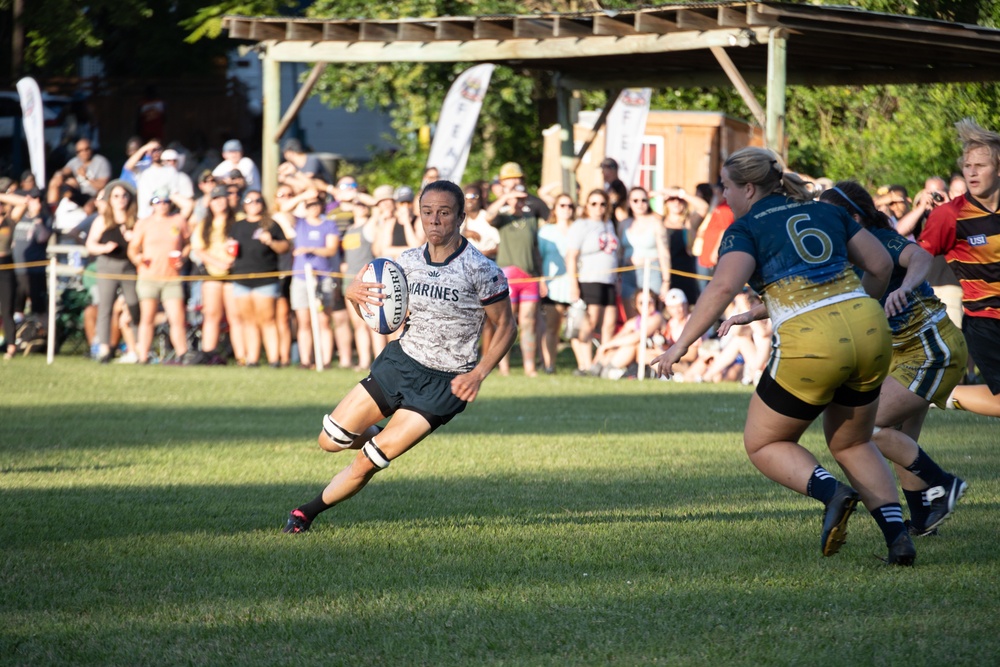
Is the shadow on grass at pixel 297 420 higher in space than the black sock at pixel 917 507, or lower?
lower

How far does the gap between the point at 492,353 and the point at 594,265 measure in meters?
9.05

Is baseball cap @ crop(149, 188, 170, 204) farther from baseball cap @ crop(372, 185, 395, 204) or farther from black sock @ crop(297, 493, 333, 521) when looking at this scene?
black sock @ crop(297, 493, 333, 521)

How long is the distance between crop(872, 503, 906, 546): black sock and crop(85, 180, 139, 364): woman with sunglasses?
12.8 meters

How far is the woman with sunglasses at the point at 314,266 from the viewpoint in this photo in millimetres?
16141

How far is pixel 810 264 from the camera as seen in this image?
17.7 feet

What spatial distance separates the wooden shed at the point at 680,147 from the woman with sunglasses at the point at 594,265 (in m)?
7.42

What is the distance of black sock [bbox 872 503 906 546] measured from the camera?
5.64m

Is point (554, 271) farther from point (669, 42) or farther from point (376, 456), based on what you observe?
point (376, 456)

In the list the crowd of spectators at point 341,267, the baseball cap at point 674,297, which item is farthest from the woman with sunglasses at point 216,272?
the baseball cap at point 674,297

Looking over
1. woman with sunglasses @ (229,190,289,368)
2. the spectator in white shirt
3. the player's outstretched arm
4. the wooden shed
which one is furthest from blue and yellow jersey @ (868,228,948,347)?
the wooden shed

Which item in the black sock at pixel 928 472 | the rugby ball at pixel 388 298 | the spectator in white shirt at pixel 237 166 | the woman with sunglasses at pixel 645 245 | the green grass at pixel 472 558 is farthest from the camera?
the spectator in white shirt at pixel 237 166

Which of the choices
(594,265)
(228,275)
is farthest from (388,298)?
(228,275)

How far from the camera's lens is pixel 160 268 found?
54.3ft

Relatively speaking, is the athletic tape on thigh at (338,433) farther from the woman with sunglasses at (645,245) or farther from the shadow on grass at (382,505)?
the woman with sunglasses at (645,245)
